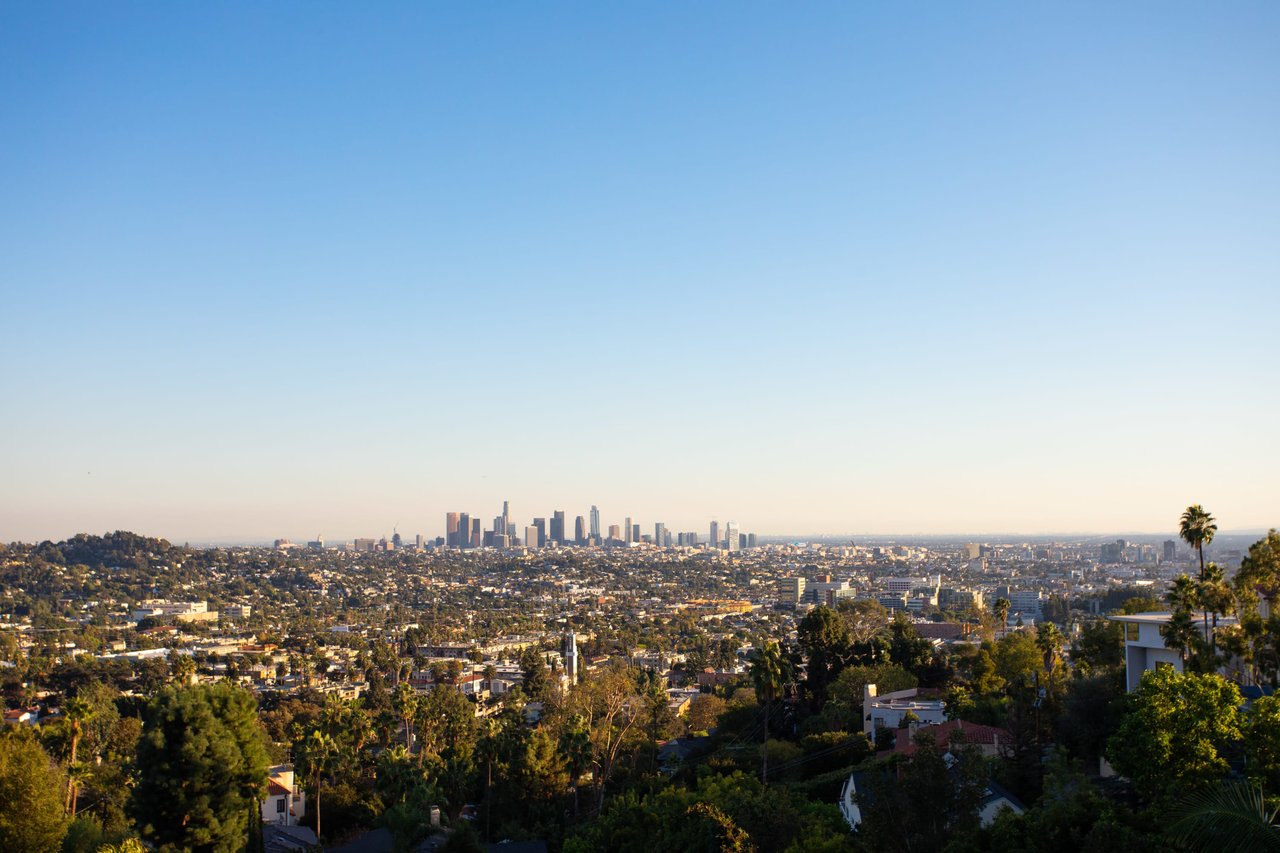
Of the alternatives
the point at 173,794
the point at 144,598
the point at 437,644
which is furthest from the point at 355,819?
the point at 144,598

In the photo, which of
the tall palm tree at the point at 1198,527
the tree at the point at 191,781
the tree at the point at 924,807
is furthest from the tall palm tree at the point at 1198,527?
the tree at the point at 191,781

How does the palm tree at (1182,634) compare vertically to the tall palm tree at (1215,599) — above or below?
below

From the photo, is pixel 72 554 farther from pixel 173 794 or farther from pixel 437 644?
pixel 173 794

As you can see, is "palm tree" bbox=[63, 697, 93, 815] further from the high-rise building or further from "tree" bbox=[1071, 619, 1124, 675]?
the high-rise building

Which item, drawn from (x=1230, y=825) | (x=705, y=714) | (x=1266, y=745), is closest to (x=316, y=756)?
(x=705, y=714)

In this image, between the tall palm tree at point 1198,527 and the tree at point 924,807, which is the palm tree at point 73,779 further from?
the tall palm tree at point 1198,527
